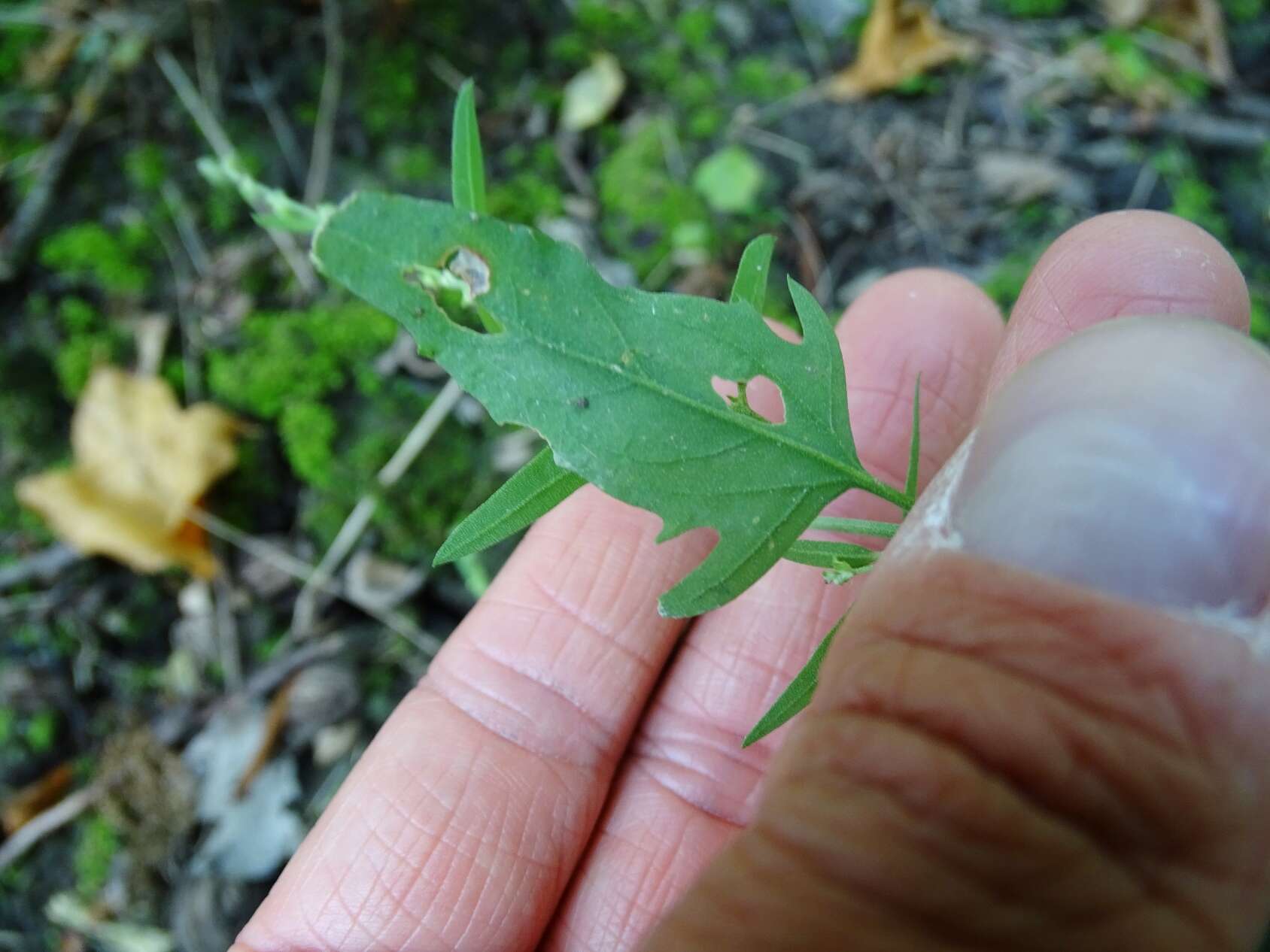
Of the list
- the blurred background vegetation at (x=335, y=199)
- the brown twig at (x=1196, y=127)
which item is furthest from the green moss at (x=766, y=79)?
the brown twig at (x=1196, y=127)

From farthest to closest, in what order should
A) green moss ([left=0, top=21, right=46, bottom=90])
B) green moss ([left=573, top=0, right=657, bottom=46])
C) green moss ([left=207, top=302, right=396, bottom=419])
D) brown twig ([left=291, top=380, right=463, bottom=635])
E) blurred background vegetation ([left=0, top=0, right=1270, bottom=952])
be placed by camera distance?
1. green moss ([left=573, top=0, right=657, bottom=46])
2. green moss ([left=0, top=21, right=46, bottom=90])
3. green moss ([left=207, top=302, right=396, bottom=419])
4. brown twig ([left=291, top=380, right=463, bottom=635])
5. blurred background vegetation ([left=0, top=0, right=1270, bottom=952])

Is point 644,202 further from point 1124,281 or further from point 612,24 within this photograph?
point 1124,281

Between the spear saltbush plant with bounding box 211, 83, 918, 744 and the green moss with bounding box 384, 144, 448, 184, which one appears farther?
the green moss with bounding box 384, 144, 448, 184

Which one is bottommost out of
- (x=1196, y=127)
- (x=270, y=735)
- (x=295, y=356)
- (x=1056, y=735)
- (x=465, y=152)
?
(x=270, y=735)

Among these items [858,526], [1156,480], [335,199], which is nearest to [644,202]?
[335,199]

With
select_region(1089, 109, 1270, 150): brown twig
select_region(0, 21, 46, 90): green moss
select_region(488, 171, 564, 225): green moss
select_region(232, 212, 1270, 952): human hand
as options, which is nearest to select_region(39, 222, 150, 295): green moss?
select_region(0, 21, 46, 90): green moss

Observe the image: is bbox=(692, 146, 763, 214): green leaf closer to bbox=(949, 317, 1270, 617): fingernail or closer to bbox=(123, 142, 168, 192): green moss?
bbox=(123, 142, 168, 192): green moss

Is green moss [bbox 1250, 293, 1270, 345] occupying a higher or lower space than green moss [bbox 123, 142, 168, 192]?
lower

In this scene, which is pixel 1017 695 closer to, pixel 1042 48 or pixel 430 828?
pixel 430 828
